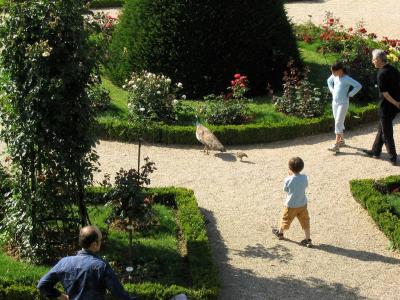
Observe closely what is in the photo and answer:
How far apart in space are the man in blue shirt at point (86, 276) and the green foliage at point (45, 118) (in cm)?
231

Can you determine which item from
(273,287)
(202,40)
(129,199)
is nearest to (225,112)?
(202,40)

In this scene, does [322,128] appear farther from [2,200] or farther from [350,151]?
[2,200]

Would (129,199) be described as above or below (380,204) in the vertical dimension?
above

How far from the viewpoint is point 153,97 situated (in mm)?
13789

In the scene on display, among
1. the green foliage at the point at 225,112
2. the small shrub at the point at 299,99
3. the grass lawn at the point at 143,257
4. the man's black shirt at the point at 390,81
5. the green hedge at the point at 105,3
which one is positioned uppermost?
the green hedge at the point at 105,3

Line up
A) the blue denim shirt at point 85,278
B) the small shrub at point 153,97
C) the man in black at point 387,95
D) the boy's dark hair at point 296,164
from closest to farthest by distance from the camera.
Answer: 1. the blue denim shirt at point 85,278
2. the boy's dark hair at point 296,164
3. the man in black at point 387,95
4. the small shrub at point 153,97

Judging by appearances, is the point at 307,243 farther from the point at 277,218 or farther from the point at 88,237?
the point at 88,237

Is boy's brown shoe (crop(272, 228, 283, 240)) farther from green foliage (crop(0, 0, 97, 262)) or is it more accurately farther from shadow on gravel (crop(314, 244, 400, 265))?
green foliage (crop(0, 0, 97, 262))

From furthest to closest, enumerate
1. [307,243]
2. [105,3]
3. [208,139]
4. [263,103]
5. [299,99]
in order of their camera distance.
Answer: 1. [105,3]
2. [263,103]
3. [299,99]
4. [208,139]
5. [307,243]

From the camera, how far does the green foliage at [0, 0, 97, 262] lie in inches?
332

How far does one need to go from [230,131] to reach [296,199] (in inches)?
153

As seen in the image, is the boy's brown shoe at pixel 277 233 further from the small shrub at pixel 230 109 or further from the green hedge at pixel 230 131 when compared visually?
the small shrub at pixel 230 109

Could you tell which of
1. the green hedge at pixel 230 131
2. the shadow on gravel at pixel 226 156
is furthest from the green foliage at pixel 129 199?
the green hedge at pixel 230 131

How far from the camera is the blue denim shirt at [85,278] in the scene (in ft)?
21.7
